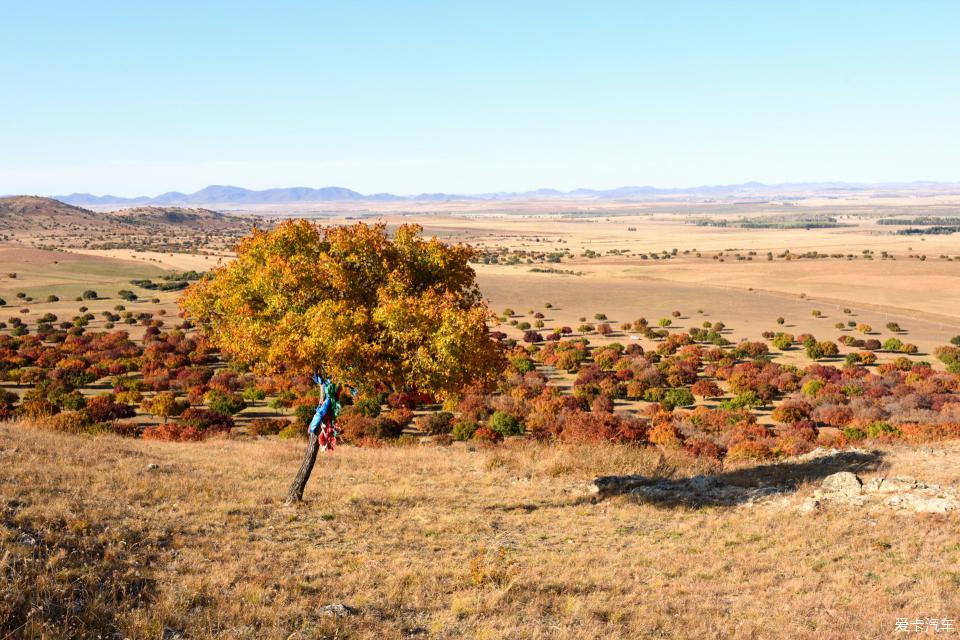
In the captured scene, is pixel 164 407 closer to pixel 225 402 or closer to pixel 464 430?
pixel 225 402

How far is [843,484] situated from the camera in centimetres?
1802

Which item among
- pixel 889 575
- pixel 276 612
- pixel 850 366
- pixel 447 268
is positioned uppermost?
pixel 447 268

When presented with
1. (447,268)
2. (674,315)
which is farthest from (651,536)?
(674,315)

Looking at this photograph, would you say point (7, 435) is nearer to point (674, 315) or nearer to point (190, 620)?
point (190, 620)

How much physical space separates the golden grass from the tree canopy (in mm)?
3682

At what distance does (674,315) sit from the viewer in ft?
242

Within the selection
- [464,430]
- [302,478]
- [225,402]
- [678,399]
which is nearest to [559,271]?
[678,399]

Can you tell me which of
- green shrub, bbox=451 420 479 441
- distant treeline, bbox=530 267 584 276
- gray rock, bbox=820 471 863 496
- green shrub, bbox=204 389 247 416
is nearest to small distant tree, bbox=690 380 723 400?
green shrub, bbox=451 420 479 441

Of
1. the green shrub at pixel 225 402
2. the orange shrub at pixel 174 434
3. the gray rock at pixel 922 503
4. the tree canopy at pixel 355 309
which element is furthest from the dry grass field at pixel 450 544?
the green shrub at pixel 225 402

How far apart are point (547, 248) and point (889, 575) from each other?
173190mm

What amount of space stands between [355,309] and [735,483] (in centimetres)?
1290

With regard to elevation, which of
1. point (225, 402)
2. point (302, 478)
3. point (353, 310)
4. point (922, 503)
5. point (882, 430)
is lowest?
point (882, 430)

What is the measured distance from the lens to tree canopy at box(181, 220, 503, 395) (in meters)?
14.8

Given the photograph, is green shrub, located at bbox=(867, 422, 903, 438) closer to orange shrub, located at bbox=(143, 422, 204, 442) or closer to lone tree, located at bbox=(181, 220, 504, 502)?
lone tree, located at bbox=(181, 220, 504, 502)
